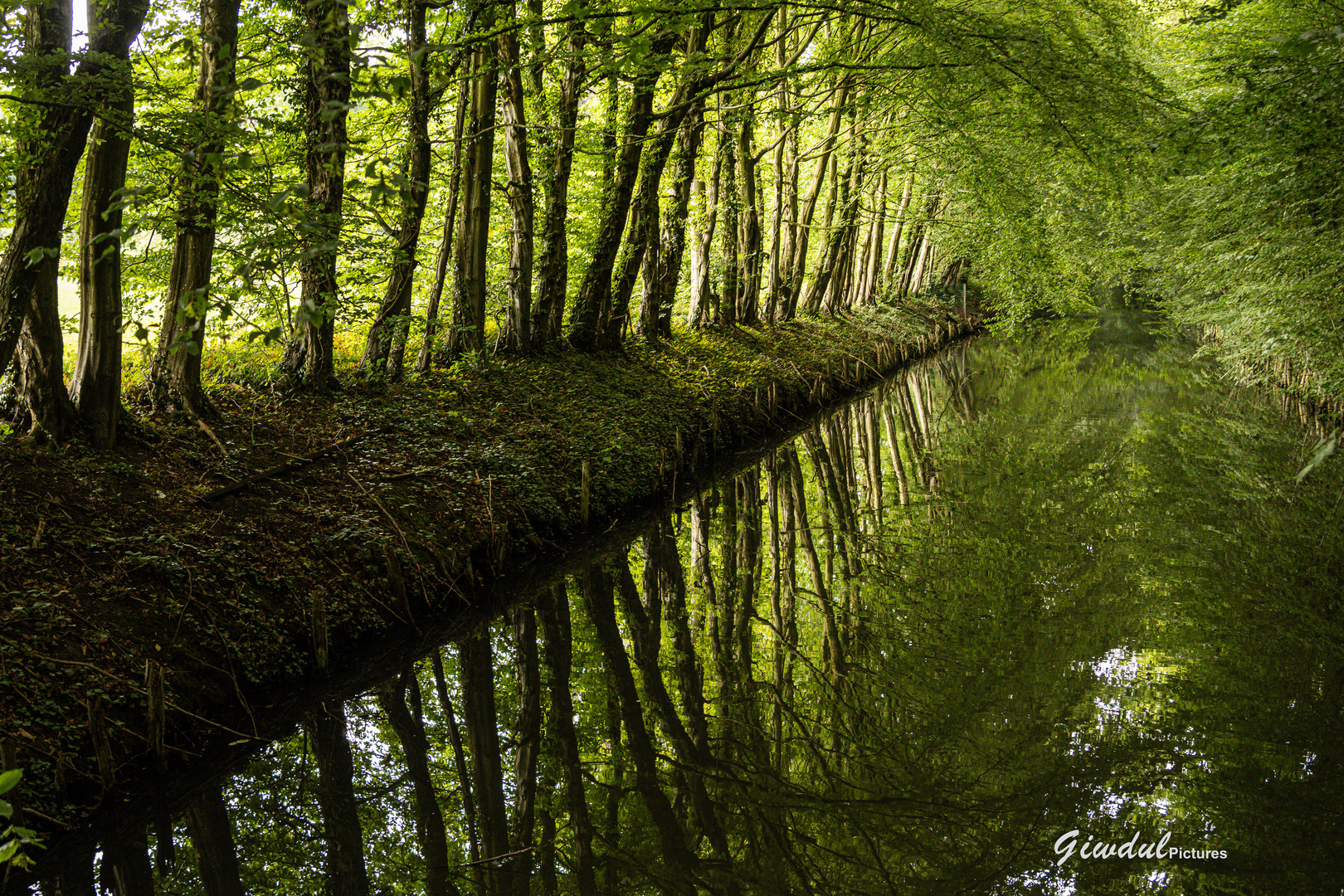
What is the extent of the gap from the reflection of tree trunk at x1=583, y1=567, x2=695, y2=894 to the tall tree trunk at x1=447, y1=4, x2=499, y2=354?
428 cm

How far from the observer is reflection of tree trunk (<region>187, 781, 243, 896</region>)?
5078 millimetres

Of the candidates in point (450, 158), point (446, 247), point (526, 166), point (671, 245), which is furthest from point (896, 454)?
point (450, 158)

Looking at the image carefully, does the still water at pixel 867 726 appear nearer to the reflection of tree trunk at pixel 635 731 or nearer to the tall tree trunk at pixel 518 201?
the reflection of tree trunk at pixel 635 731

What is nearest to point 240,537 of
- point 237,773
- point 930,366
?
point 237,773

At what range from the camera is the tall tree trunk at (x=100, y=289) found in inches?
279

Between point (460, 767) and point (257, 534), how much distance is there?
2.89m

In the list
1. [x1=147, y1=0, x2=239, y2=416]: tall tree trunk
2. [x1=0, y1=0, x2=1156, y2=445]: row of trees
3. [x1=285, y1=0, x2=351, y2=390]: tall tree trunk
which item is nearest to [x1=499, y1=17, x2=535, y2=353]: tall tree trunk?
[x1=0, y1=0, x2=1156, y2=445]: row of trees

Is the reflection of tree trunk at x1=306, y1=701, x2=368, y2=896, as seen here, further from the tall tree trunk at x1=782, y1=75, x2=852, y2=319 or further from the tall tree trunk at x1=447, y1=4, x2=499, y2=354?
the tall tree trunk at x1=782, y1=75, x2=852, y2=319

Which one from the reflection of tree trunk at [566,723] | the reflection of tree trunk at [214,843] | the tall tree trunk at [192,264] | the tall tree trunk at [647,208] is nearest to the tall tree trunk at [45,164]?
the tall tree trunk at [192,264]

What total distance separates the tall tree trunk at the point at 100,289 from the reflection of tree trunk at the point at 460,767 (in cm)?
365

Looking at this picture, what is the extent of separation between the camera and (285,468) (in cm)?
861

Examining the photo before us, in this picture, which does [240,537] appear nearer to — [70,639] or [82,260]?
[70,639]

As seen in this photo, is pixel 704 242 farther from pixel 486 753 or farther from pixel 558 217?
pixel 486 753

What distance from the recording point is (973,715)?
680 cm
